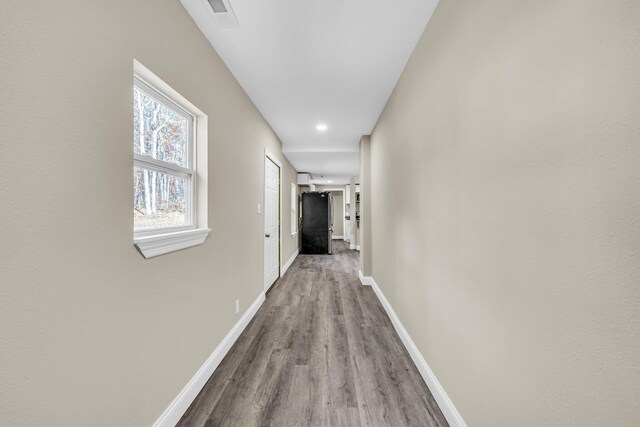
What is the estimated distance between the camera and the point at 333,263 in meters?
6.06

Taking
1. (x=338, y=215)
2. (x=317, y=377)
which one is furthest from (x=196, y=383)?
(x=338, y=215)

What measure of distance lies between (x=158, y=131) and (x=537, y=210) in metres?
1.82

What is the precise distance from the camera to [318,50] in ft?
6.53

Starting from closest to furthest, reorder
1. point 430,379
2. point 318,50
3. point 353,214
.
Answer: point 430,379 < point 318,50 < point 353,214

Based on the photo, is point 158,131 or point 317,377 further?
point 317,377

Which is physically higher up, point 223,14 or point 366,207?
point 223,14

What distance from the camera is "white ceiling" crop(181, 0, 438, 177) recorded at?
1591mm

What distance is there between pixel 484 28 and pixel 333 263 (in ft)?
17.5

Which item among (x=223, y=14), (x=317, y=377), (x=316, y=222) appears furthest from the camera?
(x=316, y=222)

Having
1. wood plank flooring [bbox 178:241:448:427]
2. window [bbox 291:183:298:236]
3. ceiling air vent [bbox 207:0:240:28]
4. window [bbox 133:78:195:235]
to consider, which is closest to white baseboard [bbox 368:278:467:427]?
wood plank flooring [bbox 178:241:448:427]

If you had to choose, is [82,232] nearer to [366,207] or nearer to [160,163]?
[160,163]

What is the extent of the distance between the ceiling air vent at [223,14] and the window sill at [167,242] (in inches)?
52.8

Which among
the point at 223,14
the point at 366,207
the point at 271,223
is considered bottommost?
the point at 271,223

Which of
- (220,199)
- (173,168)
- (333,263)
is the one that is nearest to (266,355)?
(220,199)
